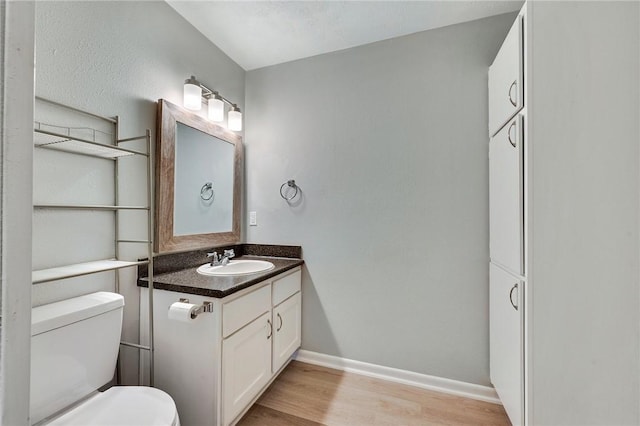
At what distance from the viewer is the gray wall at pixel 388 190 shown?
5.96ft

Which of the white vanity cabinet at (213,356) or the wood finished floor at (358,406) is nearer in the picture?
the white vanity cabinet at (213,356)

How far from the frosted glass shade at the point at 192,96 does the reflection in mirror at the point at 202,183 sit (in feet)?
0.45

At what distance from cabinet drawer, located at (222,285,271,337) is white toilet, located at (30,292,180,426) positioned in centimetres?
37

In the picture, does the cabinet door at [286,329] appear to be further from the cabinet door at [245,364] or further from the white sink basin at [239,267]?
the white sink basin at [239,267]

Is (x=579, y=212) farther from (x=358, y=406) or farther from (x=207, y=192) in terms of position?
(x=207, y=192)

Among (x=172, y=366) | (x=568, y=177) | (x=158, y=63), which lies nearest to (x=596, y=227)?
(x=568, y=177)

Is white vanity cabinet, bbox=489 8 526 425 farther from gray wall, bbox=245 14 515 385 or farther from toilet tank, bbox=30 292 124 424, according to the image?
toilet tank, bbox=30 292 124 424

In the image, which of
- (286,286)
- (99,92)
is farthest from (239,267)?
(99,92)

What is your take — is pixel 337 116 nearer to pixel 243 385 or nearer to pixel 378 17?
pixel 378 17

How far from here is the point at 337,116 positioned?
2.15 metres

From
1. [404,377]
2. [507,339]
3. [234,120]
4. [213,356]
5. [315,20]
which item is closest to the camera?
[213,356]

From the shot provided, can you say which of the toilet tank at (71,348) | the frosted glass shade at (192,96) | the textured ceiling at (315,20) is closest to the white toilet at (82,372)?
the toilet tank at (71,348)

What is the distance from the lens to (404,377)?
1.95 m

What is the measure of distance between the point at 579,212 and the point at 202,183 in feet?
6.91
